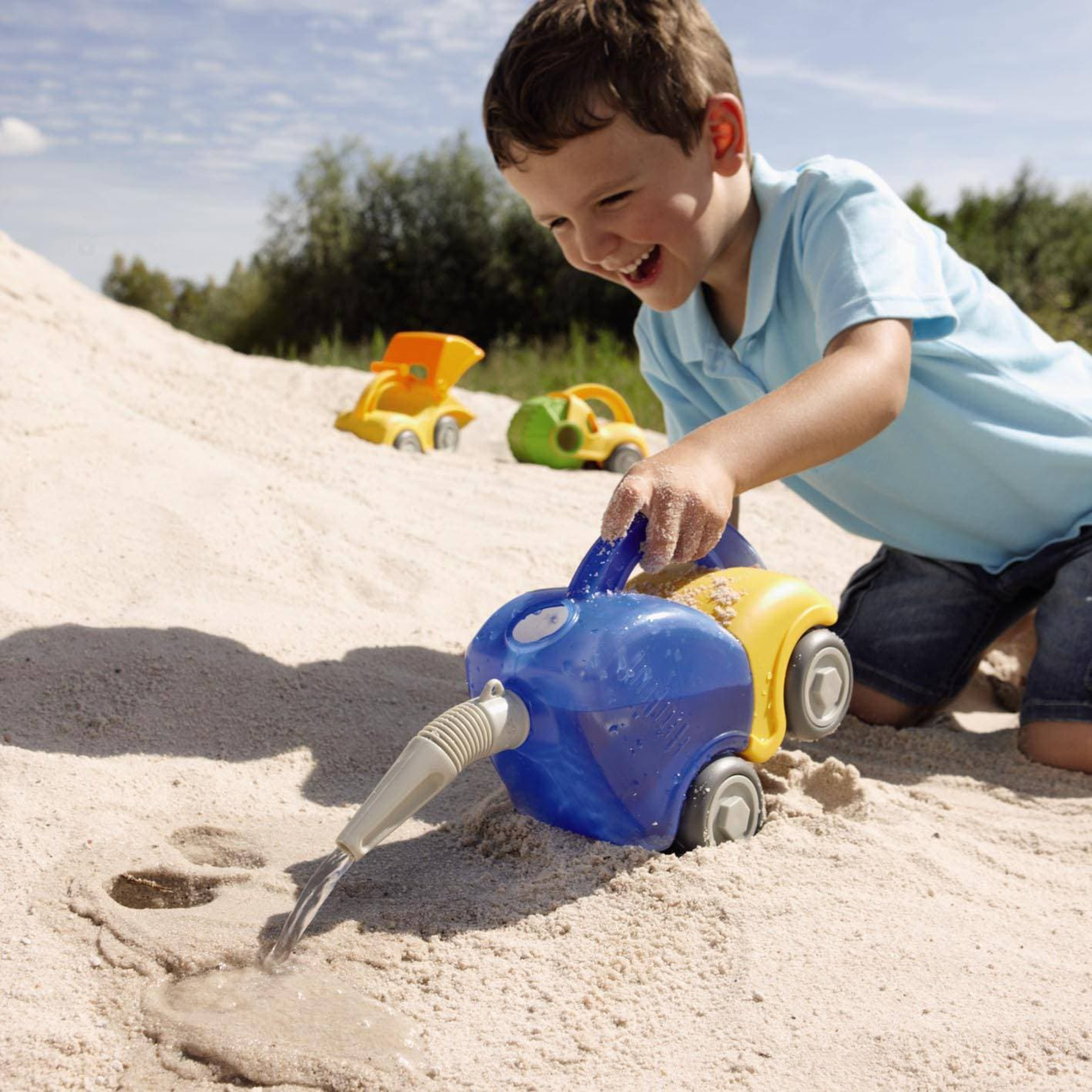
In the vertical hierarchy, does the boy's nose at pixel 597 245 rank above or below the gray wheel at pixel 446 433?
above

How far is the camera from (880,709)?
7.00ft

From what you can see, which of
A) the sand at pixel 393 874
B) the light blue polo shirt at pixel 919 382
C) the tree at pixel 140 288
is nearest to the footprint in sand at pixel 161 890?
the sand at pixel 393 874

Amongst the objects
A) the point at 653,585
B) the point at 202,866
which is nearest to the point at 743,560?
the point at 653,585

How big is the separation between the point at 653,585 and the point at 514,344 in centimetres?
887

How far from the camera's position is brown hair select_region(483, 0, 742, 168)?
5.10ft

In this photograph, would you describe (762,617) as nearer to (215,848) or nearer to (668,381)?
(215,848)

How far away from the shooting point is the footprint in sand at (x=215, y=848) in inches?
53.2

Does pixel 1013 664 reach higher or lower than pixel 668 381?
lower

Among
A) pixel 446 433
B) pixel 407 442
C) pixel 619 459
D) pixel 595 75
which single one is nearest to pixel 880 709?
pixel 595 75

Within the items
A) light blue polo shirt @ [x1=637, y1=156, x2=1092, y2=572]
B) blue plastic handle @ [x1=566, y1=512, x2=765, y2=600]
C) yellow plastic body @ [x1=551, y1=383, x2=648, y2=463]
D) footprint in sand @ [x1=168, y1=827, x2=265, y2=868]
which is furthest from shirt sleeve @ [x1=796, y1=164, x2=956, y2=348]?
yellow plastic body @ [x1=551, y1=383, x2=648, y2=463]

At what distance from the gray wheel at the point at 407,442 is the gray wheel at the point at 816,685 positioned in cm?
290

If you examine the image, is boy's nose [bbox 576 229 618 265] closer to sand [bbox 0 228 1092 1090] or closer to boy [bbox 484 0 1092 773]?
boy [bbox 484 0 1092 773]

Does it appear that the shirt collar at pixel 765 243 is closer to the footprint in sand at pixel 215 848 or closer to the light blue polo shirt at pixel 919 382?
the light blue polo shirt at pixel 919 382

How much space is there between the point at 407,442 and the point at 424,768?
3202 millimetres
